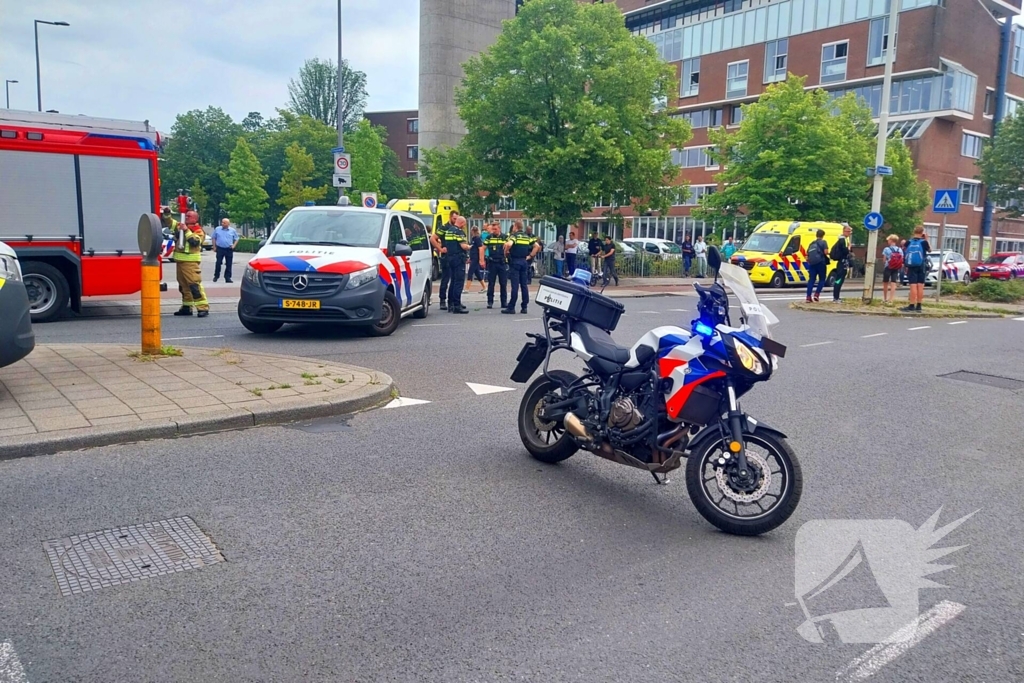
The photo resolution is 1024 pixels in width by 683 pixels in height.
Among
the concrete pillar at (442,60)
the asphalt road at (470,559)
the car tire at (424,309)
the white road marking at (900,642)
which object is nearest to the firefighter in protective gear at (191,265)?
the car tire at (424,309)

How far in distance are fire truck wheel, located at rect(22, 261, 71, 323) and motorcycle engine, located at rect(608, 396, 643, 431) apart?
34.3 feet

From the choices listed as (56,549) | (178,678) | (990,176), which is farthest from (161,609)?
(990,176)

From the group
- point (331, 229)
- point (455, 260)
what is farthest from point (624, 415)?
point (455, 260)

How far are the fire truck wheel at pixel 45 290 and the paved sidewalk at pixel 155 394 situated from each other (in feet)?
11.9

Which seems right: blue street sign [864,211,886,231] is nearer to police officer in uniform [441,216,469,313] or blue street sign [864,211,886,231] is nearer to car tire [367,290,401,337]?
police officer in uniform [441,216,469,313]

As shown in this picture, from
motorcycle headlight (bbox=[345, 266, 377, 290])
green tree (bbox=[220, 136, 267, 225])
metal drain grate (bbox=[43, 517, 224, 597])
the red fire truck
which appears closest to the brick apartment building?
green tree (bbox=[220, 136, 267, 225])

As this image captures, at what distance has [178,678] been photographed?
305 centimetres

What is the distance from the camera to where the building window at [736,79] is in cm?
5638

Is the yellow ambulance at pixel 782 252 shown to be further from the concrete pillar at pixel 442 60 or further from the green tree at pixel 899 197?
the concrete pillar at pixel 442 60

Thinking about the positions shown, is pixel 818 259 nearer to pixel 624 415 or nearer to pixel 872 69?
pixel 624 415

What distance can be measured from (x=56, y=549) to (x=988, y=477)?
5.93 m

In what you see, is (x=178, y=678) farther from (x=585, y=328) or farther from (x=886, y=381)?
(x=886, y=381)

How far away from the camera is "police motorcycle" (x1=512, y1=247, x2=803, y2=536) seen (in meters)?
4.57

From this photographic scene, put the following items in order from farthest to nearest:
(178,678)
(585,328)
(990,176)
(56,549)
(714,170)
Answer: (714,170) → (990,176) → (585,328) → (56,549) → (178,678)
